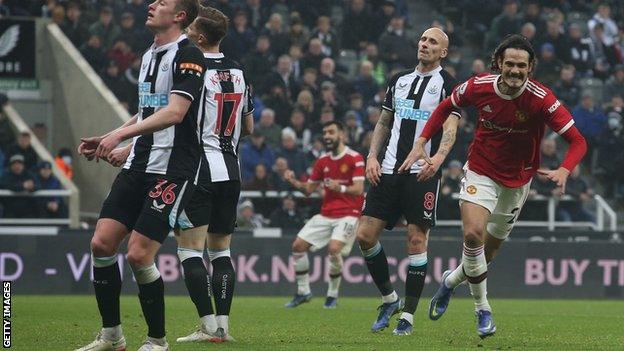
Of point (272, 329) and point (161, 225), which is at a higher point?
point (161, 225)

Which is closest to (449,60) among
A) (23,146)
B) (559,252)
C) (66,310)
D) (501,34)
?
(501,34)

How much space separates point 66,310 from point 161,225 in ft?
22.1

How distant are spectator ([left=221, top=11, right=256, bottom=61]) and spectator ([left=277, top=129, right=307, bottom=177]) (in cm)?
269

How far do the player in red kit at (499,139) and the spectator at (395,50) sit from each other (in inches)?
589

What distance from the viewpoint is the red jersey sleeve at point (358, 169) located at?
17438 mm

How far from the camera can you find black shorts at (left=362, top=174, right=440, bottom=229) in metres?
11.9

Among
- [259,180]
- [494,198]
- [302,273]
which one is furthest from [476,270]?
[259,180]

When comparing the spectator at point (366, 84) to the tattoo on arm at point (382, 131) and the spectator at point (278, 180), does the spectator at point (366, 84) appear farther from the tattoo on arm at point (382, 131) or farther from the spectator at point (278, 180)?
the tattoo on arm at point (382, 131)

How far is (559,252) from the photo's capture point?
69.7ft

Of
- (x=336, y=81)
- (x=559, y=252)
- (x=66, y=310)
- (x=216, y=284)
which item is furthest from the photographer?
(x=336, y=81)

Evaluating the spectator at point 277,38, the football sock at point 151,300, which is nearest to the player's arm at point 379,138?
the football sock at point 151,300

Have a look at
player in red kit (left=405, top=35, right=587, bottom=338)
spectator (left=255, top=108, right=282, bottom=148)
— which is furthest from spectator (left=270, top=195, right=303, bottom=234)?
player in red kit (left=405, top=35, right=587, bottom=338)

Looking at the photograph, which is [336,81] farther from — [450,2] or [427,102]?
[427,102]

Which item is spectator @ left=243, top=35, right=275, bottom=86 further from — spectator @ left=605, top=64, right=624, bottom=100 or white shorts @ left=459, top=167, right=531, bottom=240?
white shorts @ left=459, top=167, right=531, bottom=240
